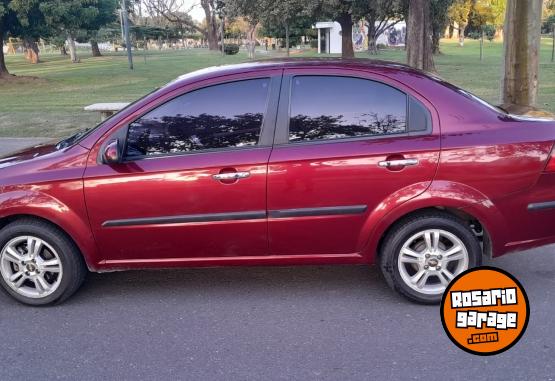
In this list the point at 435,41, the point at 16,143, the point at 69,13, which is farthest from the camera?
the point at 435,41

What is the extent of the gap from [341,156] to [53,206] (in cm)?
201

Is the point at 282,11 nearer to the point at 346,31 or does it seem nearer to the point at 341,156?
the point at 346,31

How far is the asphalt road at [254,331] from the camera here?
3.06 meters

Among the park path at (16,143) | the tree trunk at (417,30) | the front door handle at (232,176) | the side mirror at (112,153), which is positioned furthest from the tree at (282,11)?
the front door handle at (232,176)

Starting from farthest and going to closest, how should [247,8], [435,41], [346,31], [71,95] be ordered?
[435,41], [346,31], [247,8], [71,95]

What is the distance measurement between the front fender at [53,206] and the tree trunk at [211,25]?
2663 inches

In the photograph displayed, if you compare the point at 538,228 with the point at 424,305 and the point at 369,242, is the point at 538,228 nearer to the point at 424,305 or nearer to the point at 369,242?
the point at 424,305

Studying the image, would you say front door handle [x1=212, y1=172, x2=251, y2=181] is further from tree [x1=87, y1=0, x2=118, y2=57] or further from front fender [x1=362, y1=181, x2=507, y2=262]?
tree [x1=87, y1=0, x2=118, y2=57]

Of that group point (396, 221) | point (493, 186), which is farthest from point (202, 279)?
point (493, 186)

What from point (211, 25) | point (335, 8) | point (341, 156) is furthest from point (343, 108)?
point (211, 25)

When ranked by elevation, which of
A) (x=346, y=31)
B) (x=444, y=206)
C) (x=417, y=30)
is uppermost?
(x=346, y=31)

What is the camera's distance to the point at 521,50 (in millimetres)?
7172

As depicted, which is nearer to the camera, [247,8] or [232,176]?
[232,176]

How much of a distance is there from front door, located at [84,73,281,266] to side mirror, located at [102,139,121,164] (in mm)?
56
